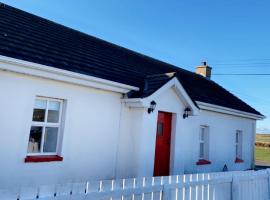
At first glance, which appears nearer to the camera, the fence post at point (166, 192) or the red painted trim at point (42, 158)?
the fence post at point (166, 192)

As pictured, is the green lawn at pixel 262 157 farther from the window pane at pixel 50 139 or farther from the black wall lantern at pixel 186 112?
the window pane at pixel 50 139

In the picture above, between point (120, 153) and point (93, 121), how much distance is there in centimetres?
158

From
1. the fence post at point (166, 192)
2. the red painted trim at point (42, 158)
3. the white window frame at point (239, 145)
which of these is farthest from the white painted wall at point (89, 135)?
the white window frame at point (239, 145)

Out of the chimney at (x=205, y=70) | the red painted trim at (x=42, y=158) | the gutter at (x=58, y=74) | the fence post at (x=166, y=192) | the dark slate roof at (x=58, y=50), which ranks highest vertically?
the chimney at (x=205, y=70)

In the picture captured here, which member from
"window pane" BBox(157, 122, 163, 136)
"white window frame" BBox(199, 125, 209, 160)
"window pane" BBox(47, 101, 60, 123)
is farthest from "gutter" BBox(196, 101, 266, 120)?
"window pane" BBox(47, 101, 60, 123)

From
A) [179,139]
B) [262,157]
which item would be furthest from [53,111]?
[262,157]

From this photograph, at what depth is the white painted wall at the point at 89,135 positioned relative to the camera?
6969mm

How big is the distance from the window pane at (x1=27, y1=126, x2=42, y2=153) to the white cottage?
0.09 feet

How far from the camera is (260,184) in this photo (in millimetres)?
8148

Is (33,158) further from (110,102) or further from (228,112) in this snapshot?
(228,112)

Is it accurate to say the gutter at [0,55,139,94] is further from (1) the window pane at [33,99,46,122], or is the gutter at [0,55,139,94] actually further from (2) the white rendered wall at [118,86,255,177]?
(2) the white rendered wall at [118,86,255,177]

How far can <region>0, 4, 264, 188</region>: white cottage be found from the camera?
708cm

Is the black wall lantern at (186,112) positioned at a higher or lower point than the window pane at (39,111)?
higher

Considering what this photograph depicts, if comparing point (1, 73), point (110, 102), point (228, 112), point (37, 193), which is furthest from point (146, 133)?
point (228, 112)
